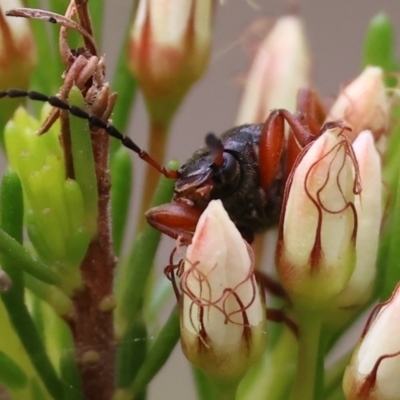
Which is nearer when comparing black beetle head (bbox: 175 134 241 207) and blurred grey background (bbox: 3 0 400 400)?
black beetle head (bbox: 175 134 241 207)

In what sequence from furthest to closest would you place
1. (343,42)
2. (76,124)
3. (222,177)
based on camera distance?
(343,42) → (222,177) → (76,124)

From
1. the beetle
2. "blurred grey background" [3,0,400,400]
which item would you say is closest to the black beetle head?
the beetle

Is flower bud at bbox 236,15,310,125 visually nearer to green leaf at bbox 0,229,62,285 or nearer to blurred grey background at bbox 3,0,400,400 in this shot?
green leaf at bbox 0,229,62,285

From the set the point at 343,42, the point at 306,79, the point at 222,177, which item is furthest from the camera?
the point at 343,42

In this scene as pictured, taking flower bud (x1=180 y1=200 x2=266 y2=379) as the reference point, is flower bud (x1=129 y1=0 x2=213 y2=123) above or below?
above

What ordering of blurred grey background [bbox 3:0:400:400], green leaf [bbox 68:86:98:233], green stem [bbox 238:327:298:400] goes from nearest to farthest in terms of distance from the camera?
green leaf [bbox 68:86:98:233], green stem [bbox 238:327:298:400], blurred grey background [bbox 3:0:400:400]

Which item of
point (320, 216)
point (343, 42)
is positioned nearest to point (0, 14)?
point (320, 216)

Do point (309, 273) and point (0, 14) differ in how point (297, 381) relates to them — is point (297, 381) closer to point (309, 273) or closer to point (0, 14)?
point (309, 273)

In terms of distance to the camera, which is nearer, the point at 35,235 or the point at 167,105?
the point at 35,235
